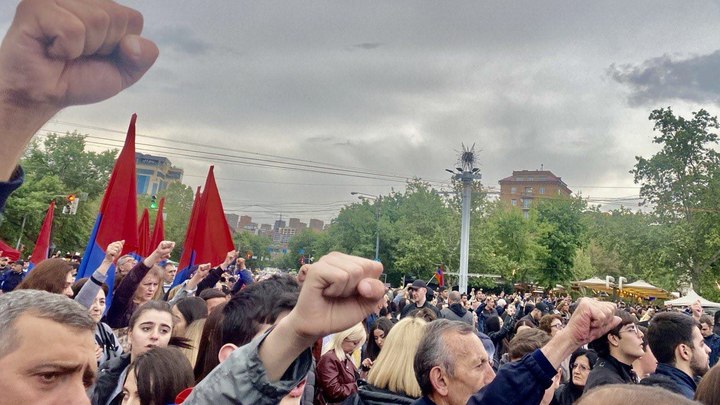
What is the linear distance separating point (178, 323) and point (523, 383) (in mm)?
3018

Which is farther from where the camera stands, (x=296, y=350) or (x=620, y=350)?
(x=620, y=350)

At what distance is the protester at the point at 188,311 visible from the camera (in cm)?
458

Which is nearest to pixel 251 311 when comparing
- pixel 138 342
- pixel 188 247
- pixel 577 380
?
pixel 138 342

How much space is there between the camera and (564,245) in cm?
5000

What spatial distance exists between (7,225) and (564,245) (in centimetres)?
4301

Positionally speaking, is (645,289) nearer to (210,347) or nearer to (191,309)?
(191,309)

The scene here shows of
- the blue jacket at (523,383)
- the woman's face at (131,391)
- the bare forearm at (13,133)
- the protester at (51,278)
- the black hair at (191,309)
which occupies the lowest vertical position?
the woman's face at (131,391)

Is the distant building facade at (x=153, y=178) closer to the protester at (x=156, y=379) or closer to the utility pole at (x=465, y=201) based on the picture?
the utility pole at (x=465, y=201)

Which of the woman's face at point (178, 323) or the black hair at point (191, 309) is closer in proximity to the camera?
the woman's face at point (178, 323)

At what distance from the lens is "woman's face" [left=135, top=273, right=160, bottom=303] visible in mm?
5914

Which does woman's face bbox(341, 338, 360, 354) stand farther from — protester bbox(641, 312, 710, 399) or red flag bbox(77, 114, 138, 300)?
red flag bbox(77, 114, 138, 300)

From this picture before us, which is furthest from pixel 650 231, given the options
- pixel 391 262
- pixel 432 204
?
pixel 391 262

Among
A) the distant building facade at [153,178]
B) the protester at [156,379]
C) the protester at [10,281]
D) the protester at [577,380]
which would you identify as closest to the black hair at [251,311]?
the protester at [156,379]

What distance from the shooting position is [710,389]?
2.63 meters
